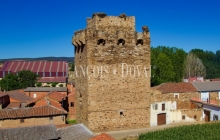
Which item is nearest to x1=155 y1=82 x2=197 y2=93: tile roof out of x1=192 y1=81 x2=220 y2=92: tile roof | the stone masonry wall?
the stone masonry wall

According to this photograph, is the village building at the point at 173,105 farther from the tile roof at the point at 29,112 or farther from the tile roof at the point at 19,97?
the tile roof at the point at 19,97

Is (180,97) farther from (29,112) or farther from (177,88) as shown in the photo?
(29,112)

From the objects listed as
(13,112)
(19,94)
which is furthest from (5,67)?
(13,112)

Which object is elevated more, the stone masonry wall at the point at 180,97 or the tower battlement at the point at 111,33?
the tower battlement at the point at 111,33

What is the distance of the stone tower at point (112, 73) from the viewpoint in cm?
2275

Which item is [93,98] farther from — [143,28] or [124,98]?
[143,28]

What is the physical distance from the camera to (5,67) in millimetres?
84938

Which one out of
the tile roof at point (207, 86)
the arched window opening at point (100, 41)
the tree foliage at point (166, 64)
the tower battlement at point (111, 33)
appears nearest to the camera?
the tower battlement at point (111, 33)

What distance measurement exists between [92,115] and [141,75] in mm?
5715

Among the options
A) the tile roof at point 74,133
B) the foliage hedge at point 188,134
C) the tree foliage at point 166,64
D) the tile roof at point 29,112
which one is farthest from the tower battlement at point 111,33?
the tree foliage at point 166,64

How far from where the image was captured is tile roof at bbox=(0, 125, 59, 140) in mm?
14750

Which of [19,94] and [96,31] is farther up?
[96,31]

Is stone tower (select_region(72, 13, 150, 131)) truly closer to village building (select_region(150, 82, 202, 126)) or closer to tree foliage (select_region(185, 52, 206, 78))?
village building (select_region(150, 82, 202, 126))

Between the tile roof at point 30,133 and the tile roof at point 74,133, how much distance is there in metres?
0.47
